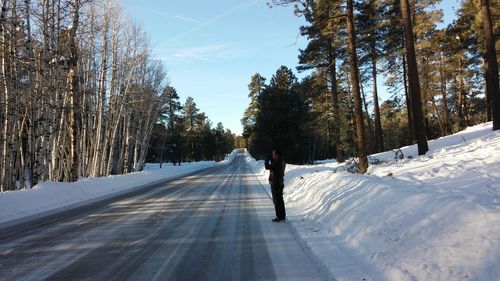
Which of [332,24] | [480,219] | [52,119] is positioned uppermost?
[332,24]

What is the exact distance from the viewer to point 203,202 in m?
13.7

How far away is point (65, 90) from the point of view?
16.7 meters

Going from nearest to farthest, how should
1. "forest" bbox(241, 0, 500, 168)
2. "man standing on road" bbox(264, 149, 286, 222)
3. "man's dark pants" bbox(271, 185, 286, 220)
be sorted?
"man's dark pants" bbox(271, 185, 286, 220) → "man standing on road" bbox(264, 149, 286, 222) → "forest" bbox(241, 0, 500, 168)

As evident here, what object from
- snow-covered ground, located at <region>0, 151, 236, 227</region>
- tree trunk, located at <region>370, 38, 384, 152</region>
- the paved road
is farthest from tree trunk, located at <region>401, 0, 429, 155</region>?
tree trunk, located at <region>370, 38, 384, 152</region>

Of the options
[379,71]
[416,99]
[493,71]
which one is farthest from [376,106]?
[416,99]

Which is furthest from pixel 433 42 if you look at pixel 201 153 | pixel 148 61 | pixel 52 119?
pixel 201 153

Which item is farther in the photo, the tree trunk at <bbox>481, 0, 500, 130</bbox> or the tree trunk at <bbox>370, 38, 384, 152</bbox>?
the tree trunk at <bbox>370, 38, 384, 152</bbox>

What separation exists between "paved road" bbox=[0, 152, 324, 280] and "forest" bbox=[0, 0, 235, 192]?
6.26 m

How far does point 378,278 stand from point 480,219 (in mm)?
1523

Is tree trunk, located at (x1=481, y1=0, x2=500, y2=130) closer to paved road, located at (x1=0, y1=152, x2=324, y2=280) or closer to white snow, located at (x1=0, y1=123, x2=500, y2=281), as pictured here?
white snow, located at (x1=0, y1=123, x2=500, y2=281)

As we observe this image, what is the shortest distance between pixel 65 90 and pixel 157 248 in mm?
12191

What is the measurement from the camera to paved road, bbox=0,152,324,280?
18.0ft

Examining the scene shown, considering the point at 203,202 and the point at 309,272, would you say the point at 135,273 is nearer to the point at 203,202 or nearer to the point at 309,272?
the point at 309,272

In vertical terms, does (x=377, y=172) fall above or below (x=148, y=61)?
below
